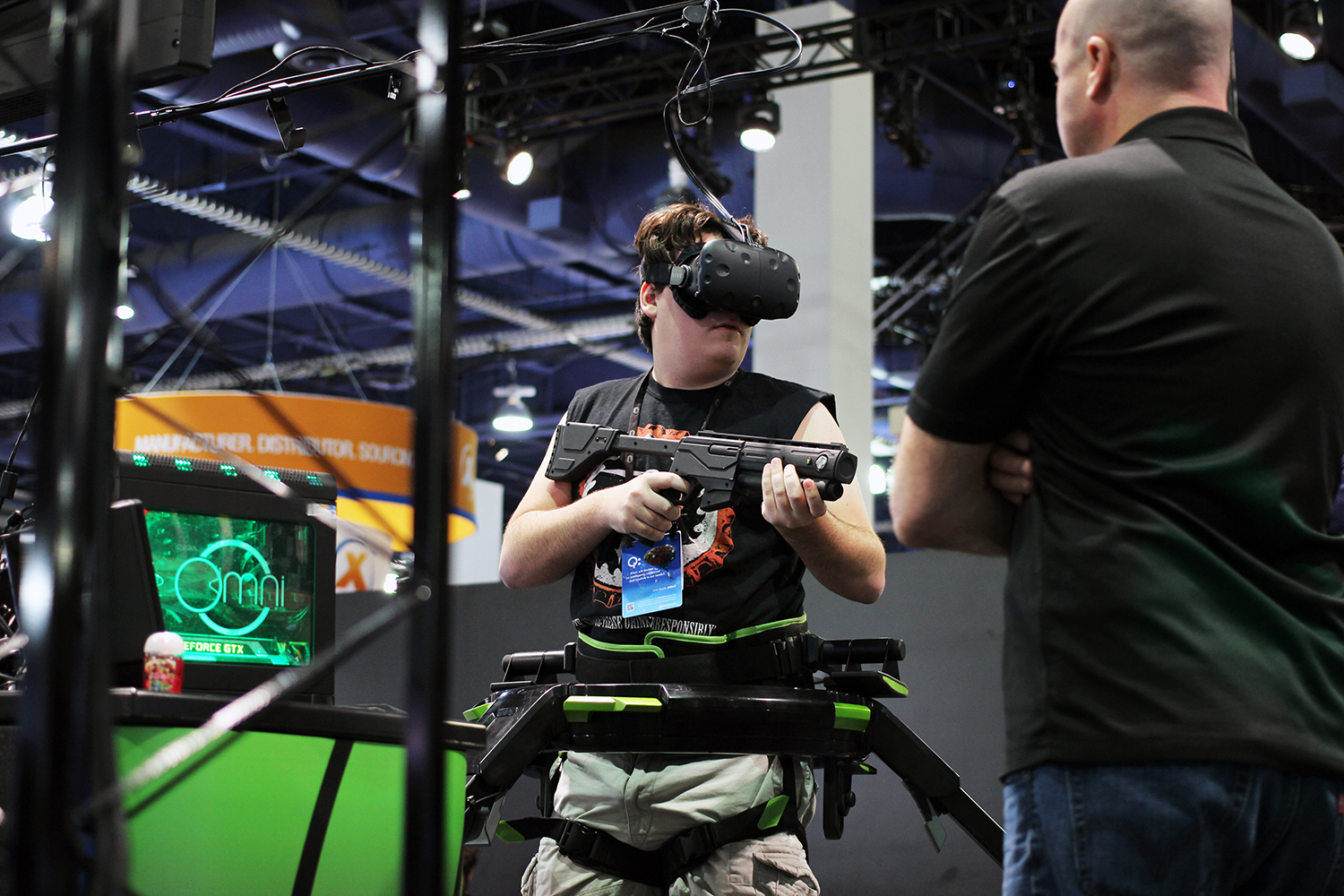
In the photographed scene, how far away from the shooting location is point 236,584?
179 centimetres

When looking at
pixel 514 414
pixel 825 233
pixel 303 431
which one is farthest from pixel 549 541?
pixel 514 414

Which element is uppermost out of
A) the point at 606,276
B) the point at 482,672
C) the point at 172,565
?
the point at 606,276

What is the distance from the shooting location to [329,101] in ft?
22.0

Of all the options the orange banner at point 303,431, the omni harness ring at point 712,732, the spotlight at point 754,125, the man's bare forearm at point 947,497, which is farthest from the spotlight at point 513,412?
the man's bare forearm at point 947,497

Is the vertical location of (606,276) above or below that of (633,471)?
above

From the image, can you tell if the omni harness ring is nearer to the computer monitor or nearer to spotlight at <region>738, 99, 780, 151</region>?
the computer monitor

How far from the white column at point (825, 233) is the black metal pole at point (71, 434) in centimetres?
484

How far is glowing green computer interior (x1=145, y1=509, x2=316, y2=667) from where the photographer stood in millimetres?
1728

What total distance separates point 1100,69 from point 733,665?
101cm

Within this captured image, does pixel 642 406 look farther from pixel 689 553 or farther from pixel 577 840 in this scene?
pixel 577 840

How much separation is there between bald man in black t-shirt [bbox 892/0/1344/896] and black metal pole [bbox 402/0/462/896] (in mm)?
468

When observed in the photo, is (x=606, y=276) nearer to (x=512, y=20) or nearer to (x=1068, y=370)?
(x=512, y=20)

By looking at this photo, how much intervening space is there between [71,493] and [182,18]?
1336 millimetres

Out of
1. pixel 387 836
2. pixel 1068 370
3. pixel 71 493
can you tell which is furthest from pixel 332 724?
pixel 1068 370
